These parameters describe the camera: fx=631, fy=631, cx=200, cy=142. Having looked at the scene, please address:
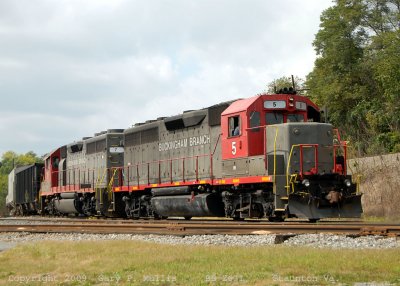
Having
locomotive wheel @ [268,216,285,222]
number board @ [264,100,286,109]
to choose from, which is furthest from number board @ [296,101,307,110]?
locomotive wheel @ [268,216,285,222]

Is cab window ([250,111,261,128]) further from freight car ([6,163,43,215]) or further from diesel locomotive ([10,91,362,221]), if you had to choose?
freight car ([6,163,43,215])

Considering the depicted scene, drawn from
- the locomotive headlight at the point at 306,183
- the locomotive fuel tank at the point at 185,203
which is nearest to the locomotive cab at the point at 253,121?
the locomotive fuel tank at the point at 185,203

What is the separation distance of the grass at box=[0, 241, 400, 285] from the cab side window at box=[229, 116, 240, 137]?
6711mm

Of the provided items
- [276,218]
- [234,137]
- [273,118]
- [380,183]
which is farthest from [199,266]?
[380,183]

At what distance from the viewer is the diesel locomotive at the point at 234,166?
16.7m

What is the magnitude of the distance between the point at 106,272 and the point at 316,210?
832 centimetres

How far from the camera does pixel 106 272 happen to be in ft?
30.8

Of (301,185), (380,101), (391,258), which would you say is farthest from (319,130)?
(380,101)

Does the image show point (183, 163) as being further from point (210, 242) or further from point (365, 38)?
point (365, 38)

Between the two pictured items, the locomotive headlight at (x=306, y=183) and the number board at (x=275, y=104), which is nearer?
the locomotive headlight at (x=306, y=183)

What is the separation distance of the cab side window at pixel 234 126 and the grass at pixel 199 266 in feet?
22.0

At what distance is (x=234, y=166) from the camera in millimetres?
18219

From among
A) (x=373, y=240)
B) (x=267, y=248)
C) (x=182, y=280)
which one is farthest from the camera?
(x=373, y=240)

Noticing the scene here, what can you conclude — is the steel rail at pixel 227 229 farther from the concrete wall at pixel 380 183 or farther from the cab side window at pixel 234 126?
the concrete wall at pixel 380 183
